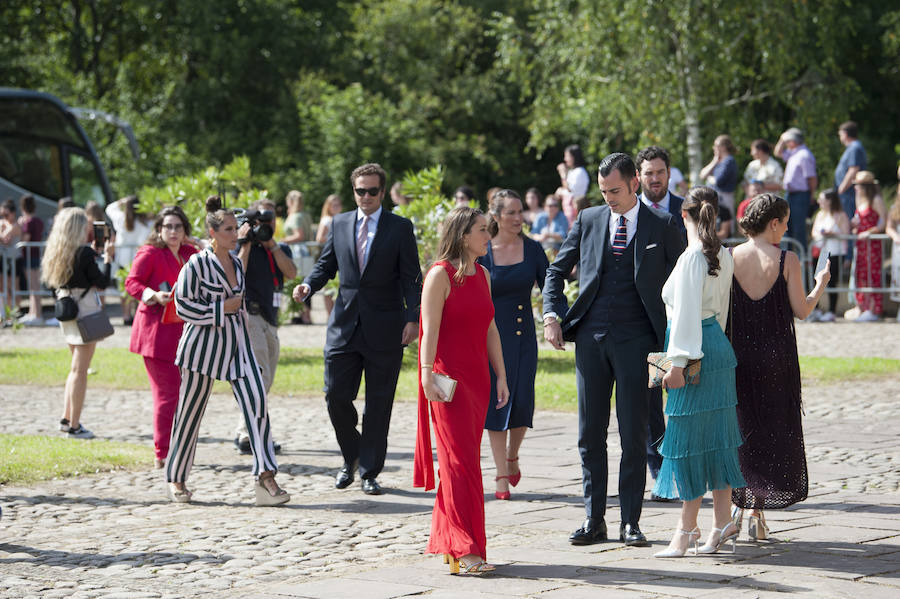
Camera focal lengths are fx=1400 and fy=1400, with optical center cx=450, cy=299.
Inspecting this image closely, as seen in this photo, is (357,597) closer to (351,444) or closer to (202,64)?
(351,444)

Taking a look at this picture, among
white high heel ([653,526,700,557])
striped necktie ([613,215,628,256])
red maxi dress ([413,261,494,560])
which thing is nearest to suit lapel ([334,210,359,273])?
red maxi dress ([413,261,494,560])

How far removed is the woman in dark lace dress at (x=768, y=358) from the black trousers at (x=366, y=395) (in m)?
2.61

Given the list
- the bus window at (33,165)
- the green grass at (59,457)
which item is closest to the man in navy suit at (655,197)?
the green grass at (59,457)

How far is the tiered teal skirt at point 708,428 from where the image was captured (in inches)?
264

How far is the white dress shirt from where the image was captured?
7219 mm

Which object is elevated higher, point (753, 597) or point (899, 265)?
point (899, 265)

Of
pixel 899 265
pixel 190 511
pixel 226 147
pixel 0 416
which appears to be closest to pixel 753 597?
pixel 190 511

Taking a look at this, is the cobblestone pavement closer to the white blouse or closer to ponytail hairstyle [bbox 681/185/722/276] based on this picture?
the white blouse

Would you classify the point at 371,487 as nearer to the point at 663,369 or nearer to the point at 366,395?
the point at 366,395

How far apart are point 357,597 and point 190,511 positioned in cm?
271

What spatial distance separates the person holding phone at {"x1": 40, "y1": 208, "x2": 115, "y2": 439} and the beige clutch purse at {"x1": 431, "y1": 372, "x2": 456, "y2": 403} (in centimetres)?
534

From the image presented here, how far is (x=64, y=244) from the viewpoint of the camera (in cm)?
1126

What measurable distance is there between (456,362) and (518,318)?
2356mm

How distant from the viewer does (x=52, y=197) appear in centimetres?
2819
